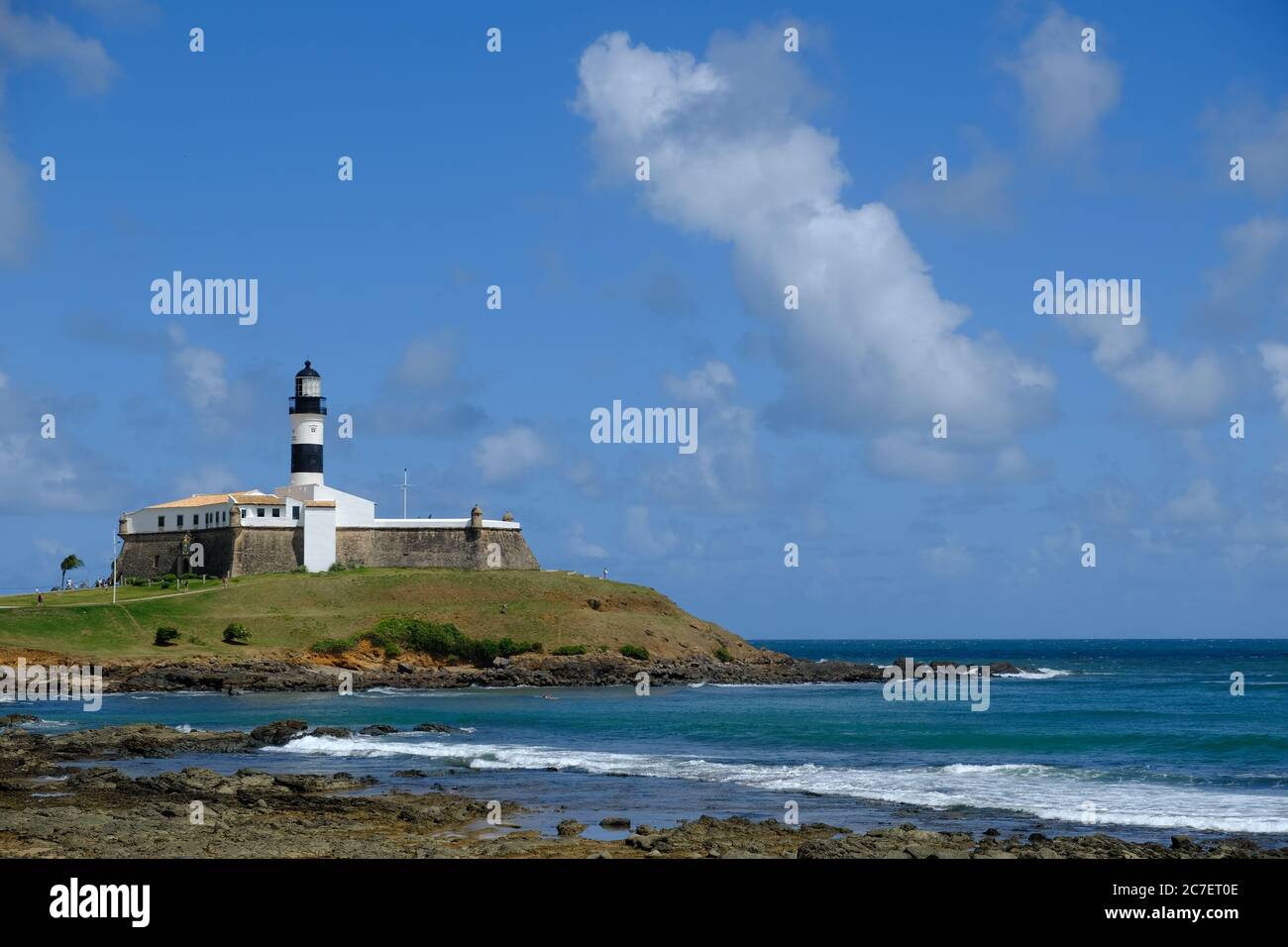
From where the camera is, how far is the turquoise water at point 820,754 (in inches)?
811

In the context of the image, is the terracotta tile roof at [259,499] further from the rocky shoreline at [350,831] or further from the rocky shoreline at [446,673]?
the rocky shoreline at [350,831]

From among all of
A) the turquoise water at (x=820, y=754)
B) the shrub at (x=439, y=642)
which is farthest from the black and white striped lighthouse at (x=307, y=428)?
the turquoise water at (x=820, y=754)

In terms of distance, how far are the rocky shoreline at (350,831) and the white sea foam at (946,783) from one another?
277 centimetres

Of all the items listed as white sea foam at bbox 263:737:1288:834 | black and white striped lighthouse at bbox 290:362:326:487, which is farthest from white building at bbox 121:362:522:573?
white sea foam at bbox 263:737:1288:834

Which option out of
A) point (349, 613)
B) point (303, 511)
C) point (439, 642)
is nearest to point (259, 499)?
point (303, 511)

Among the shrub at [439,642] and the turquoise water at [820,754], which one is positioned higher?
the shrub at [439,642]

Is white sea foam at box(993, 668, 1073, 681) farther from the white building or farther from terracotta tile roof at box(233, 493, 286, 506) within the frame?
terracotta tile roof at box(233, 493, 286, 506)
